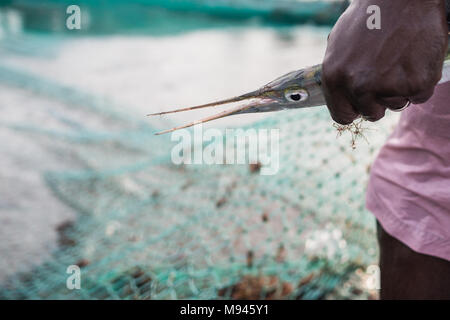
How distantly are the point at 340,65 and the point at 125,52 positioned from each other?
1042 cm

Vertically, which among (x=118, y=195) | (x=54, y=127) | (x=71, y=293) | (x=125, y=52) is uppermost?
(x=125, y=52)

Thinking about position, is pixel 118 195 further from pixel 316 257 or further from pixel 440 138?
pixel 440 138

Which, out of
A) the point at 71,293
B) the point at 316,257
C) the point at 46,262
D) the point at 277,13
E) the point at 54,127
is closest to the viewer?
the point at 71,293

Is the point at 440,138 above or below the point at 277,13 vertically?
below

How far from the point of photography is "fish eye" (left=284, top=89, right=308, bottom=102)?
0.71m

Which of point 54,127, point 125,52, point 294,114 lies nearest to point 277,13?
point 125,52

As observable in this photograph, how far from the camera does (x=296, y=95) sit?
0.72 m

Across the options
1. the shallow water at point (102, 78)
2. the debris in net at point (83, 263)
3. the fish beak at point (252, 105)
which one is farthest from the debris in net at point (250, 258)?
the fish beak at point (252, 105)

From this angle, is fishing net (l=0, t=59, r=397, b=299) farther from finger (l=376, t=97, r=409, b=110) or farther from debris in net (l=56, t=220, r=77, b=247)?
finger (l=376, t=97, r=409, b=110)

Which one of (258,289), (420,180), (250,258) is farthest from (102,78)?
(420,180)

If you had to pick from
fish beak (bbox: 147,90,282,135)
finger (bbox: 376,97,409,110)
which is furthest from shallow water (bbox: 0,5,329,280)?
finger (bbox: 376,97,409,110)

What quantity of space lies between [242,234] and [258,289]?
1.17ft

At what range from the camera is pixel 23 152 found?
13.4 ft
